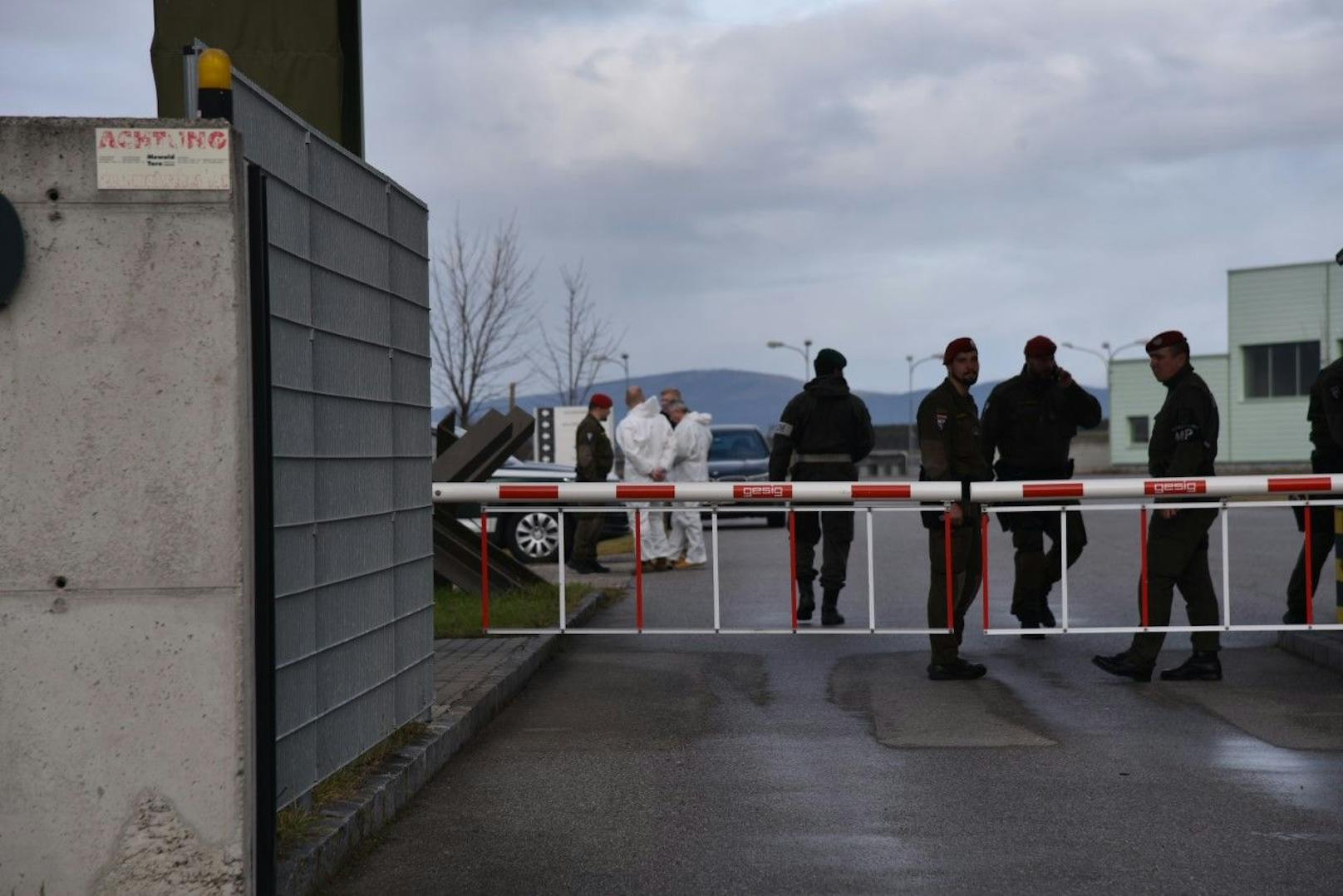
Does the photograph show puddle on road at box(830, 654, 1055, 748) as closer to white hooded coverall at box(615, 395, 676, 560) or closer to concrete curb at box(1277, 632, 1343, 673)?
concrete curb at box(1277, 632, 1343, 673)

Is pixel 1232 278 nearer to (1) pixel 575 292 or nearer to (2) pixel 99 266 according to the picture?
(1) pixel 575 292

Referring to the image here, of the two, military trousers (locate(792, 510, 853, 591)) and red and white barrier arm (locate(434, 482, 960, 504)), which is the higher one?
red and white barrier arm (locate(434, 482, 960, 504))

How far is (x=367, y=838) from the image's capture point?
18.5ft

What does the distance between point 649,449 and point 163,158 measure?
1372 centimetres

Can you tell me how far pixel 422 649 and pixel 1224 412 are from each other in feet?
214

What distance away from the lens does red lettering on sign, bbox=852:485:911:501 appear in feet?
31.5

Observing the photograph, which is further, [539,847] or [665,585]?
[665,585]

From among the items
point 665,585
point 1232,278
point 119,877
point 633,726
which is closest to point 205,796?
point 119,877

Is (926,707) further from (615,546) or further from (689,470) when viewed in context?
(615,546)

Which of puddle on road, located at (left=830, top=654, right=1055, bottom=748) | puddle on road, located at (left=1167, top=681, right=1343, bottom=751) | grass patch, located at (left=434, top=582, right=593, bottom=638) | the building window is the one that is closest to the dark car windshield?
grass patch, located at (left=434, top=582, right=593, bottom=638)

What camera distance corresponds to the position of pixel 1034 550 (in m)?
10.9

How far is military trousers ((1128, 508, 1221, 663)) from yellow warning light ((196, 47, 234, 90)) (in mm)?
6292

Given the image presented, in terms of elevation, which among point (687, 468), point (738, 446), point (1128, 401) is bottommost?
point (687, 468)

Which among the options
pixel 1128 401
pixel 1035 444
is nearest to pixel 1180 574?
pixel 1035 444
